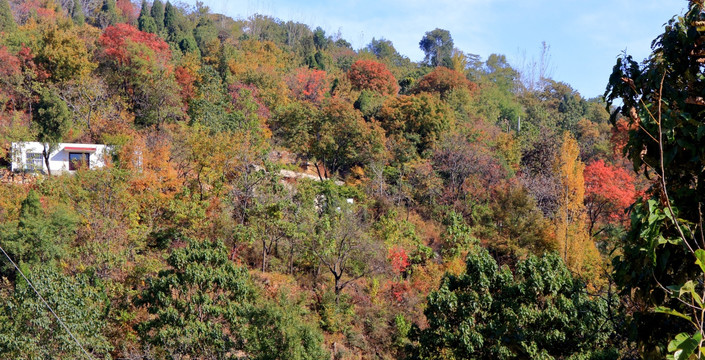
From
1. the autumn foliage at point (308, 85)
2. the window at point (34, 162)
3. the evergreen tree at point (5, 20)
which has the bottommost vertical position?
the window at point (34, 162)

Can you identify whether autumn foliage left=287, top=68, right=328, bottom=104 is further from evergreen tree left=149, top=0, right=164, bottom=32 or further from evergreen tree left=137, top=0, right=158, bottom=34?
evergreen tree left=149, top=0, right=164, bottom=32

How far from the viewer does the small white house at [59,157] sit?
21.6 meters

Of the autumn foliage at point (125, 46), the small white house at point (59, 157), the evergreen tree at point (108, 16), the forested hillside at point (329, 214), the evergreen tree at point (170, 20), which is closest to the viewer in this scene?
the forested hillside at point (329, 214)

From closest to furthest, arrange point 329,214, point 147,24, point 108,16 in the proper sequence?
1. point 329,214
2. point 147,24
3. point 108,16

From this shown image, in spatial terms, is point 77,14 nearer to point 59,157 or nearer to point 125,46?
point 125,46

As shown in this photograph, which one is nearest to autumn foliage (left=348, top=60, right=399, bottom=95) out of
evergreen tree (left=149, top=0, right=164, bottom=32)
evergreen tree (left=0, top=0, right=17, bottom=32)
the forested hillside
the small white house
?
the forested hillside

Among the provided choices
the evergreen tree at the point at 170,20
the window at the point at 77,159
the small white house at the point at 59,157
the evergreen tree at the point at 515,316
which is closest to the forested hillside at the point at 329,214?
the evergreen tree at the point at 515,316

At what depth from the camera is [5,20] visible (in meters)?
31.1

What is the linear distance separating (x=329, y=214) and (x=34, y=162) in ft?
36.7

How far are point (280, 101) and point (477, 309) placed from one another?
21058 mm

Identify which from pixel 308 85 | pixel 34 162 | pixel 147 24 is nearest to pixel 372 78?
pixel 308 85

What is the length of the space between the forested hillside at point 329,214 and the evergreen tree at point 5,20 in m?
1.37

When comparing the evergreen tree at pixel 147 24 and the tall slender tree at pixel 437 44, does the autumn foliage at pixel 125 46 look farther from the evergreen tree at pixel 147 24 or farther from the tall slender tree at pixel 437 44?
the tall slender tree at pixel 437 44

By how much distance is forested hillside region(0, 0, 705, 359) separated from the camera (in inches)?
164
